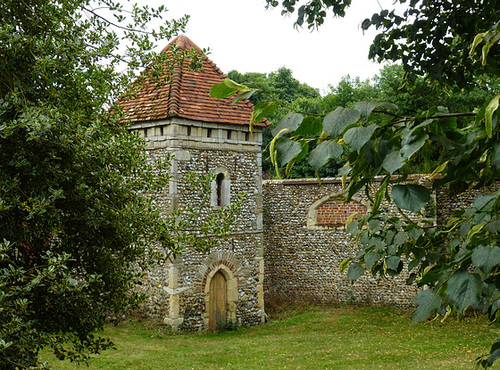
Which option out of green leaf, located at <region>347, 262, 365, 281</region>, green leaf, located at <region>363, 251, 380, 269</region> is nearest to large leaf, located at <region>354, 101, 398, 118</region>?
green leaf, located at <region>363, 251, 380, 269</region>

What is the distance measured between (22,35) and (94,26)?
1.15 meters

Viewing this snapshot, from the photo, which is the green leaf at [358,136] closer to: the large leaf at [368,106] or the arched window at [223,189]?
the large leaf at [368,106]

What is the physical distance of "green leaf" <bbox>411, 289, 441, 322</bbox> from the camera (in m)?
1.47

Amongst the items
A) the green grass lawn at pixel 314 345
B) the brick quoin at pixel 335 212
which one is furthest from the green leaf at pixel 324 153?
the brick quoin at pixel 335 212

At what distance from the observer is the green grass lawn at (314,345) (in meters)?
8.65

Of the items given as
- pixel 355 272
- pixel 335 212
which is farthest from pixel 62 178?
pixel 335 212

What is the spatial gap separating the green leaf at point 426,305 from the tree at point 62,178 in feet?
8.42

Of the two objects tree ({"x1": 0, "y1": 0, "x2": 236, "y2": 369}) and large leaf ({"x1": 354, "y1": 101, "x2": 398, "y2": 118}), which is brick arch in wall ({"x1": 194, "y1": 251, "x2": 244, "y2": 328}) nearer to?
tree ({"x1": 0, "y1": 0, "x2": 236, "y2": 369})

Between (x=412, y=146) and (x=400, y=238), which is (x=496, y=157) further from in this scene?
(x=400, y=238)

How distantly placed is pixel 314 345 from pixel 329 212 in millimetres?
4544

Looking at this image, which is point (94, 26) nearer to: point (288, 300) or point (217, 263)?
point (217, 263)

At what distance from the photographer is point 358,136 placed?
139 centimetres

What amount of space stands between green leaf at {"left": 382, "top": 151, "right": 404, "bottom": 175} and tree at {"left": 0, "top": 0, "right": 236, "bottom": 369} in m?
2.64

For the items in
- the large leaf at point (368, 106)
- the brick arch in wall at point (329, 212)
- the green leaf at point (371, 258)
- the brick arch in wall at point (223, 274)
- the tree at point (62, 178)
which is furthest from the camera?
the brick arch in wall at point (329, 212)
